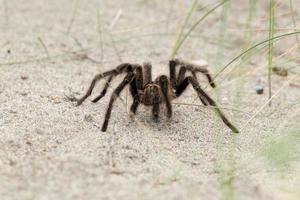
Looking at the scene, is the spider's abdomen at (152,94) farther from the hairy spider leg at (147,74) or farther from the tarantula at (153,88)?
the hairy spider leg at (147,74)

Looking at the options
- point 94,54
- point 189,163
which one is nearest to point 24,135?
point 189,163

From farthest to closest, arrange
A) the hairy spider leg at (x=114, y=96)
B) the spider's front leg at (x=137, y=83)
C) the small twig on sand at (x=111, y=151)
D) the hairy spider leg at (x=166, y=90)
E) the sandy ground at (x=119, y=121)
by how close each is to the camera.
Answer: the spider's front leg at (x=137, y=83) → the hairy spider leg at (x=166, y=90) → the hairy spider leg at (x=114, y=96) → the small twig on sand at (x=111, y=151) → the sandy ground at (x=119, y=121)

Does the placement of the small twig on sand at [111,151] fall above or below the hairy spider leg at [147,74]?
below

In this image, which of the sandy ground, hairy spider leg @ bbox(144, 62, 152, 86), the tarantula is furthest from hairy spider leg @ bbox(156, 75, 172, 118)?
hairy spider leg @ bbox(144, 62, 152, 86)

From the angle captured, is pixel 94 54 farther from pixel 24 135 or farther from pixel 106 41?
pixel 24 135

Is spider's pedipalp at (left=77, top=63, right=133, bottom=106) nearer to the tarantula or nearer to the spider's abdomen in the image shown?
the tarantula

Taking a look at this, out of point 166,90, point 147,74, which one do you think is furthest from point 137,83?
point 166,90

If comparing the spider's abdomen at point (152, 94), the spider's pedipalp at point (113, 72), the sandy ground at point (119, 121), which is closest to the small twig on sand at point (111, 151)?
the sandy ground at point (119, 121)
